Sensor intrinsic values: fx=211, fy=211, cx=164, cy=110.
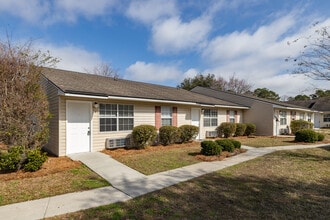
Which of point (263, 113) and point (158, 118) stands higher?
point (263, 113)

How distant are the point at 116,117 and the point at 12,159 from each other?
503 centimetres

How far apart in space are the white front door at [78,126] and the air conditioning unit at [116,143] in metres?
0.92

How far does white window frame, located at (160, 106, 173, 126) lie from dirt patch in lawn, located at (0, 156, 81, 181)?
623 centimetres

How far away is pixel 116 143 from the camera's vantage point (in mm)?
10742

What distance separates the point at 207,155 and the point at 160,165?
8.83ft

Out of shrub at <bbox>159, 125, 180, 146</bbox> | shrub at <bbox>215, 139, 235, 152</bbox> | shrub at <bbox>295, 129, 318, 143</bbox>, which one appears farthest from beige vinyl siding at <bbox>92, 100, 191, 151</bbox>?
shrub at <bbox>295, 129, 318, 143</bbox>

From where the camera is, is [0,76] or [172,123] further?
[172,123]

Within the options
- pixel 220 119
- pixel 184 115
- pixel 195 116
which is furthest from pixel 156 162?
pixel 220 119

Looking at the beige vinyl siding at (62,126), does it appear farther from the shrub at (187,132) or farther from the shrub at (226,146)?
the shrub at (226,146)

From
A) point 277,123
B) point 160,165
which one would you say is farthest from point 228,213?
point 277,123

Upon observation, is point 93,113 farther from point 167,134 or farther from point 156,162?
point 167,134

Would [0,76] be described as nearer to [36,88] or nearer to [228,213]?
[36,88]

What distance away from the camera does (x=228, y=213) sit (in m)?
4.07

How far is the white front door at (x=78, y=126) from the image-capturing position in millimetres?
9328
